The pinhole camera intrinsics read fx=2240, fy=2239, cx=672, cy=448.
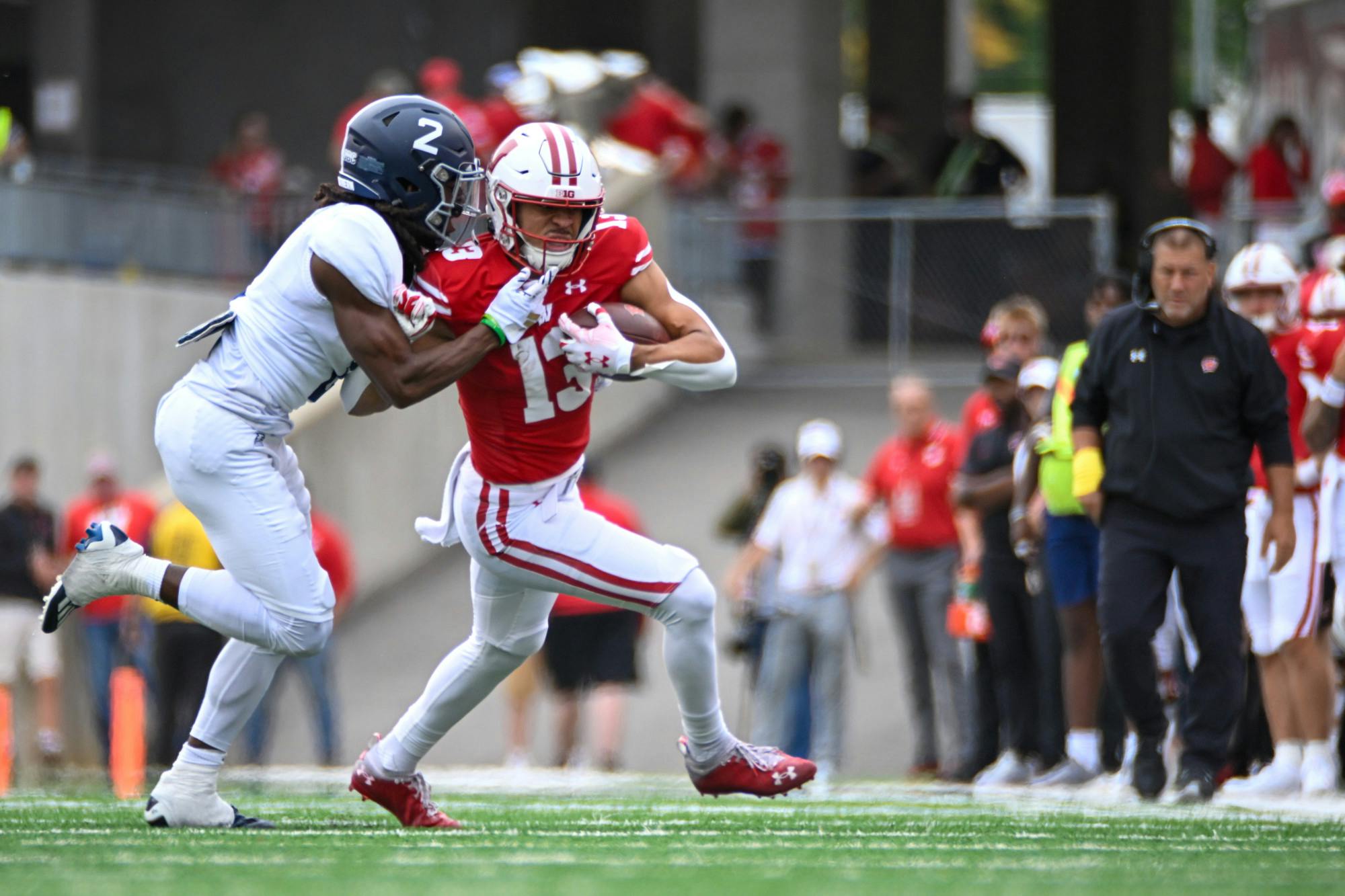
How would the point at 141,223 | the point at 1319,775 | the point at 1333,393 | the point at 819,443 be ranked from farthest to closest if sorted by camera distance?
1. the point at 141,223
2. the point at 819,443
3. the point at 1333,393
4. the point at 1319,775

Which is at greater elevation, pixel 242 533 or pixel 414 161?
pixel 414 161

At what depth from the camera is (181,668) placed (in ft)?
42.7

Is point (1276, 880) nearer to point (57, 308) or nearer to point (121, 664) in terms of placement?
point (121, 664)

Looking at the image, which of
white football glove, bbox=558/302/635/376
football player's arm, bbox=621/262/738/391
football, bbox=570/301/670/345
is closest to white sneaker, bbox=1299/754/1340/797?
football player's arm, bbox=621/262/738/391

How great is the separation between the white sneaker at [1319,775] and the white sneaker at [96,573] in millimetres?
4379

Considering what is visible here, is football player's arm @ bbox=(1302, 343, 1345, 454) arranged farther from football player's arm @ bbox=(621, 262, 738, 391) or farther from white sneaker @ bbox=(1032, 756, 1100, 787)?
football player's arm @ bbox=(621, 262, 738, 391)

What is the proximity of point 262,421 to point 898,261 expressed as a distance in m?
10.6

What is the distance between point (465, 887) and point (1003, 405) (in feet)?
21.5

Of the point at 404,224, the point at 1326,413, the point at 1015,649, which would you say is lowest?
the point at 1015,649

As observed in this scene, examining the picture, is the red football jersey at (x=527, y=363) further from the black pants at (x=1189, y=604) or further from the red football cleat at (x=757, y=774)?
the black pants at (x=1189, y=604)

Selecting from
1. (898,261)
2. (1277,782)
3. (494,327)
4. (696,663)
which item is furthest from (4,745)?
(898,261)

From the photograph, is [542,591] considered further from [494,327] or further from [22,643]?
[22,643]

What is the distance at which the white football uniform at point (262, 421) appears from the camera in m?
6.18

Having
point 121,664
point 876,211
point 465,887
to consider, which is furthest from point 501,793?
point 876,211
